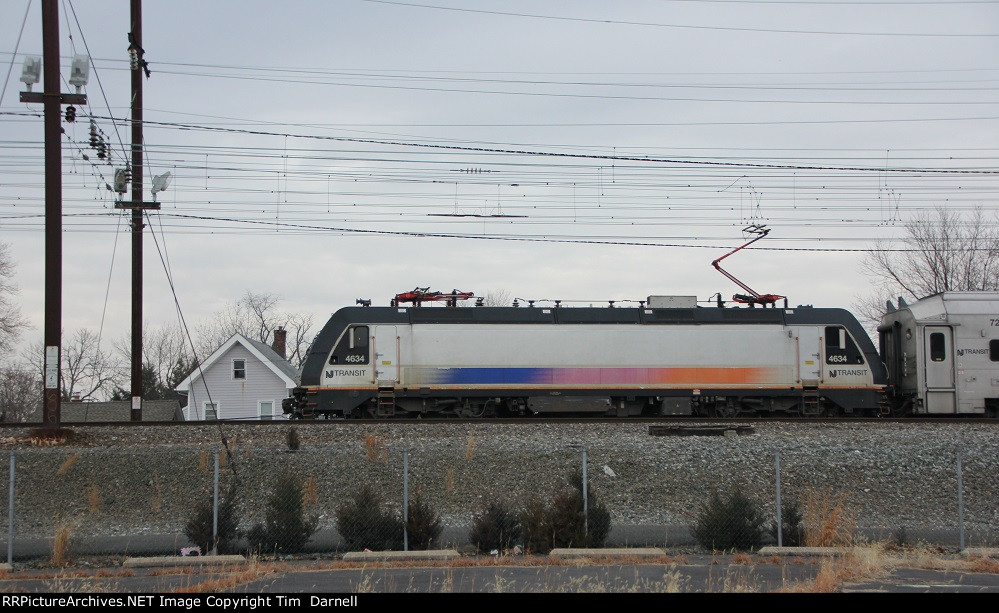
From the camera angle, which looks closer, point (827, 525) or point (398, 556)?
point (398, 556)

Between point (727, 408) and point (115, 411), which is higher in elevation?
point (727, 408)

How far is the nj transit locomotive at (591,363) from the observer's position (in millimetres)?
24422

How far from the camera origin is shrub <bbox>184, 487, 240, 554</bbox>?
13609 mm

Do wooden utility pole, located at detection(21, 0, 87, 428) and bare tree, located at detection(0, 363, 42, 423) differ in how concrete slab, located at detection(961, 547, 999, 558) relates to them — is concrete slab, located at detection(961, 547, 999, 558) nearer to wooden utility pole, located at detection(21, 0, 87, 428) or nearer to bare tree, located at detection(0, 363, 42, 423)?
wooden utility pole, located at detection(21, 0, 87, 428)

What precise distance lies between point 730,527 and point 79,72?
59.7 feet

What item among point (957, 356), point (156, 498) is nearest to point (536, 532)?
point (156, 498)

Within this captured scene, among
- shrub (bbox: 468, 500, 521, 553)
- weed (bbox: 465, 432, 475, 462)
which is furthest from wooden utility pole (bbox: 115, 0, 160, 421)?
shrub (bbox: 468, 500, 521, 553)

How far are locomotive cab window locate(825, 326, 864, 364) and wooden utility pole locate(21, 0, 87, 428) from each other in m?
20.8

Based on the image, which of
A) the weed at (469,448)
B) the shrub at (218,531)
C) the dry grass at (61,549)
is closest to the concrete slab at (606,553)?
the weed at (469,448)

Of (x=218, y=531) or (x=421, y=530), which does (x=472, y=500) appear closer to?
(x=421, y=530)

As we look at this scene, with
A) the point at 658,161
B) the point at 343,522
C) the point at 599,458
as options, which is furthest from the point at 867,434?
the point at 343,522

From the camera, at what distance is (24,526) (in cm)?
1519

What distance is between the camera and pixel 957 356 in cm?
2448
